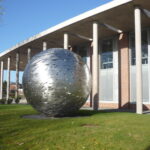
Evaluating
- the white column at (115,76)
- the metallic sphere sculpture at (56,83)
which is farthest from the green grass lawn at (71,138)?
the white column at (115,76)

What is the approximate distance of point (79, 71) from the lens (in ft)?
38.5

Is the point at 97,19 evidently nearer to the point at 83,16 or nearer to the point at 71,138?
the point at 83,16

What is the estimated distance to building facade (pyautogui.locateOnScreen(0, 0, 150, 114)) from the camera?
20023 millimetres

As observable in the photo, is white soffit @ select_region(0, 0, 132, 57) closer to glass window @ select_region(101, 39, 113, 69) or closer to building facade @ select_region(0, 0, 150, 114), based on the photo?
building facade @ select_region(0, 0, 150, 114)

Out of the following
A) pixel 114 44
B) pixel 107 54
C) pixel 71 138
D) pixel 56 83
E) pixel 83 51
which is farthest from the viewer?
pixel 83 51

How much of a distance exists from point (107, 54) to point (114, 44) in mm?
1406

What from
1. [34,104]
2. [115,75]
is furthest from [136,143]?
[115,75]

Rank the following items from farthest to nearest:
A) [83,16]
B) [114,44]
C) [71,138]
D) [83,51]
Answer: [83,51] < [114,44] < [83,16] < [71,138]

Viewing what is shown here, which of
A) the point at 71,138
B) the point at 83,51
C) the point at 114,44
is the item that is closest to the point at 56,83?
the point at 71,138

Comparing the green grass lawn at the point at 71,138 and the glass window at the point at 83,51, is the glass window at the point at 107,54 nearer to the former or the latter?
the glass window at the point at 83,51

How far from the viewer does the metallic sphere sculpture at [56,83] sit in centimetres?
1098

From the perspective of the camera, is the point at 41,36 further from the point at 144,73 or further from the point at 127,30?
the point at 144,73

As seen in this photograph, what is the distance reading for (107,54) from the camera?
27609 mm

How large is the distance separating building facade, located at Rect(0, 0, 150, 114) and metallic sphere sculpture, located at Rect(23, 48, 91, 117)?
7.58m
